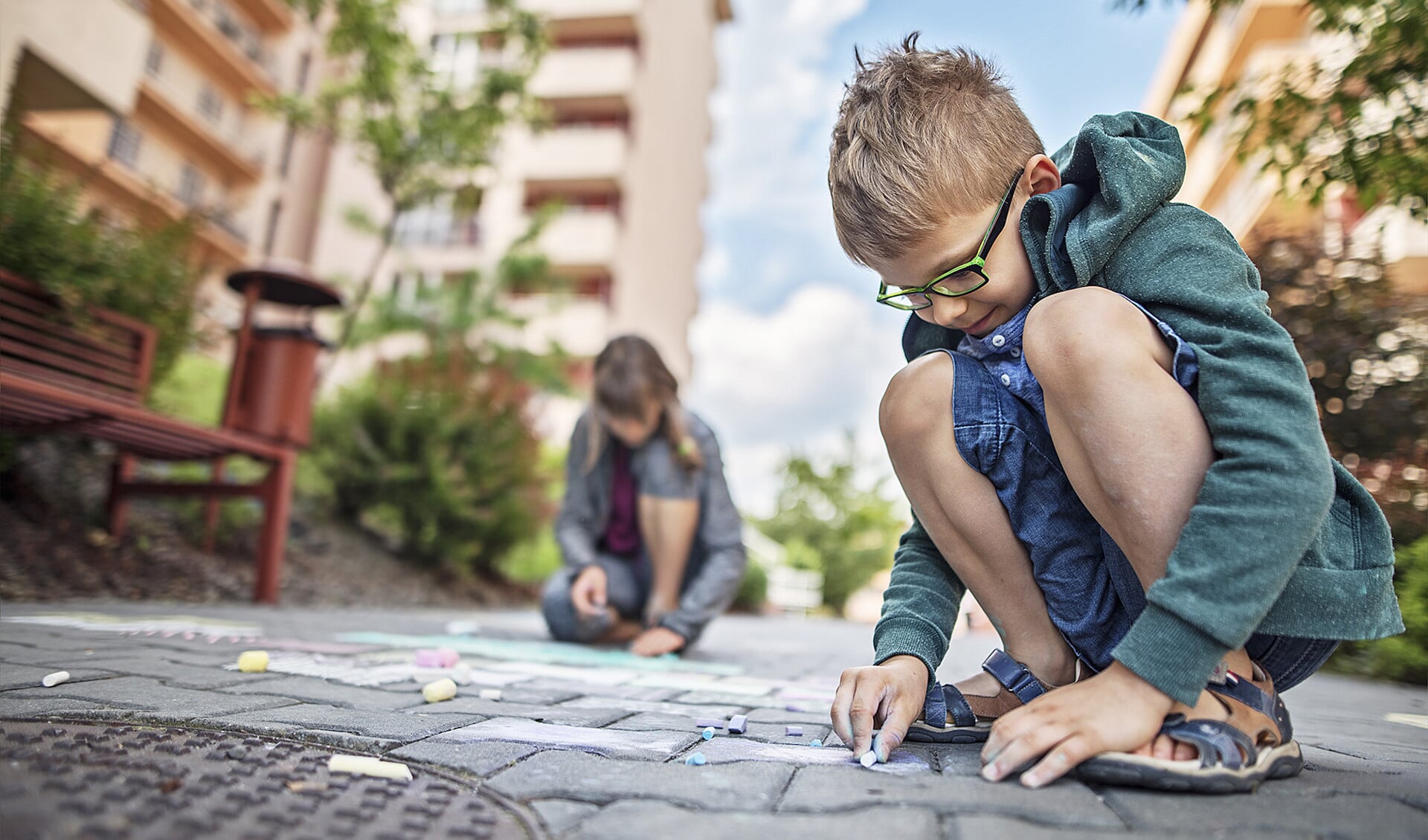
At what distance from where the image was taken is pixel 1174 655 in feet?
3.54

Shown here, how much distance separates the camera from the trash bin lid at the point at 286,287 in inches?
199

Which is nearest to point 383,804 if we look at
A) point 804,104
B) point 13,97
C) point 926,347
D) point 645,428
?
point 926,347

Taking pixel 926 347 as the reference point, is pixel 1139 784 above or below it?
below

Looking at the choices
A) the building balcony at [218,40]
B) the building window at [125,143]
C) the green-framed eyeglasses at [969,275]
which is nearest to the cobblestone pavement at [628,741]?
the green-framed eyeglasses at [969,275]

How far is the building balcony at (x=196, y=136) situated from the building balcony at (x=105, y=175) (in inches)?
40.5

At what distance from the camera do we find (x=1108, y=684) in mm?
1127

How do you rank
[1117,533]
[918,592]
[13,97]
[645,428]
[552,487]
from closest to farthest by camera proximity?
1. [1117,533]
2. [918,592]
3. [645,428]
4. [13,97]
5. [552,487]

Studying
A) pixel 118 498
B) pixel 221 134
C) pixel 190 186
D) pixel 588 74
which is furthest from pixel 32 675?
pixel 221 134

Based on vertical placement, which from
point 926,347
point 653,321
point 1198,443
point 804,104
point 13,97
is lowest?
point 1198,443

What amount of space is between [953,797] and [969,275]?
0.78 meters

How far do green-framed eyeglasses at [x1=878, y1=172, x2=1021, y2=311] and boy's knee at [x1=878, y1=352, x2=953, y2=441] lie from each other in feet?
0.41

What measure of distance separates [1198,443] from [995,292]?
1.31 feet

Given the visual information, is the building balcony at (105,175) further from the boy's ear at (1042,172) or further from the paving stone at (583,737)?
the boy's ear at (1042,172)

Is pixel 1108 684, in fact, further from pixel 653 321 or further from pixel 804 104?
pixel 804 104
